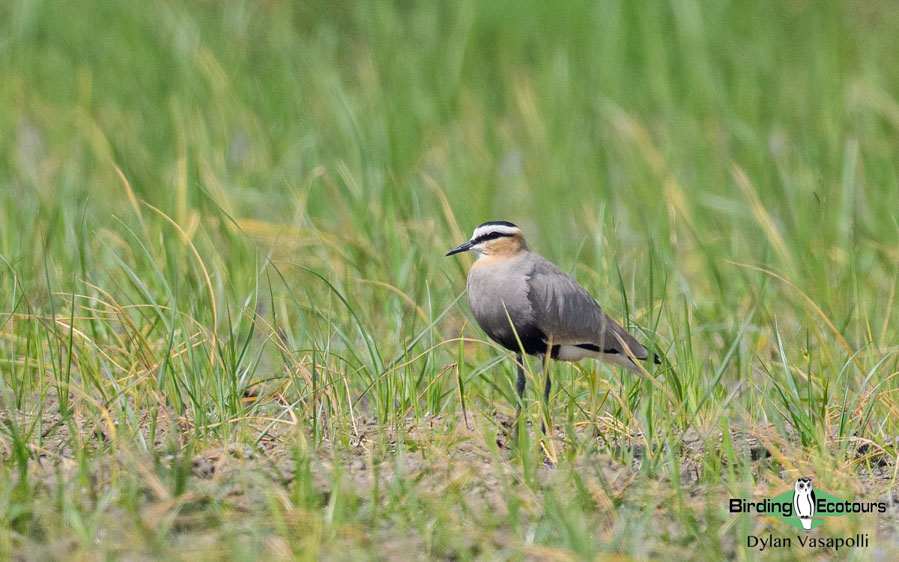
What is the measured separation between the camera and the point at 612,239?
4.91m

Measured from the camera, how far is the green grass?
331 cm

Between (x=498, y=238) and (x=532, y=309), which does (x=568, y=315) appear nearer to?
(x=532, y=309)

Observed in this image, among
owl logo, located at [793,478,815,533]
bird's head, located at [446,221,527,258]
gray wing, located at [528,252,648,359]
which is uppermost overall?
bird's head, located at [446,221,527,258]

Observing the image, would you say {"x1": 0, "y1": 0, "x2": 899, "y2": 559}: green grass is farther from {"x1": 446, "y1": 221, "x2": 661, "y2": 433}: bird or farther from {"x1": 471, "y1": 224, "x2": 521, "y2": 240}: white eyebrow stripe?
{"x1": 471, "y1": 224, "x2": 521, "y2": 240}: white eyebrow stripe

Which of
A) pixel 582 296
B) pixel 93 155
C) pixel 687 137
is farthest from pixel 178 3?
pixel 582 296

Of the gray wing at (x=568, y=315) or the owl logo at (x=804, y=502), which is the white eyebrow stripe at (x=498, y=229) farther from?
the owl logo at (x=804, y=502)

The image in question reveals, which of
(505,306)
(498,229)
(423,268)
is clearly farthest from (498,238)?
(423,268)

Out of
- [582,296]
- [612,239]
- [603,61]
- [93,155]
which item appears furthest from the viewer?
[603,61]

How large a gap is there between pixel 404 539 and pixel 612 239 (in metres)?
2.14

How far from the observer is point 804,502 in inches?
133

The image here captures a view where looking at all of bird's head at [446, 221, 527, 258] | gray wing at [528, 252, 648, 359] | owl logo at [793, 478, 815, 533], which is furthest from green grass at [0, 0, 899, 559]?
bird's head at [446, 221, 527, 258]

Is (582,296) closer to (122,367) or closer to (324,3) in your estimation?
(122,367)

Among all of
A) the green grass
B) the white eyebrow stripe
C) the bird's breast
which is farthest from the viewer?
the white eyebrow stripe

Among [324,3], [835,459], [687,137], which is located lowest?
[835,459]
